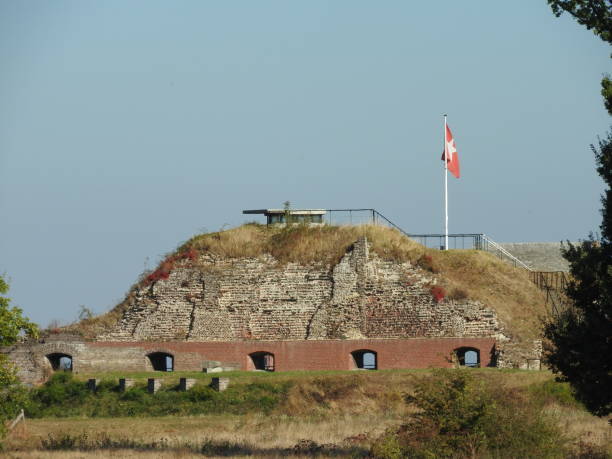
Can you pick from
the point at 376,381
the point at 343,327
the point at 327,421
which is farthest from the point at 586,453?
the point at 343,327

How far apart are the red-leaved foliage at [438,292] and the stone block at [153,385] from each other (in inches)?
457

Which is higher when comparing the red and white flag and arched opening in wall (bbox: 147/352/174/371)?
the red and white flag

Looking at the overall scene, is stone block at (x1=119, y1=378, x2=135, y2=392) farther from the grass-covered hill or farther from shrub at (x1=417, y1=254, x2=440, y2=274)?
shrub at (x1=417, y1=254, x2=440, y2=274)

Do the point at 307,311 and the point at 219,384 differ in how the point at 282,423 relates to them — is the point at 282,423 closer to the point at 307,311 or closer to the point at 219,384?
the point at 219,384

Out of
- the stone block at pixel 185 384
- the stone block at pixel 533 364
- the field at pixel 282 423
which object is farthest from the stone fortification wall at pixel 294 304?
the stone block at pixel 185 384

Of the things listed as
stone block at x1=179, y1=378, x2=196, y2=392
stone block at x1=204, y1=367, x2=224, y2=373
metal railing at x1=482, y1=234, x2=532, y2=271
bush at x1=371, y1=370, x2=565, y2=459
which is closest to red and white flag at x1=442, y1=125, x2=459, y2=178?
metal railing at x1=482, y1=234, x2=532, y2=271

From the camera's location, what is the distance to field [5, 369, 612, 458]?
26.2m

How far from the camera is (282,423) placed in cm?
3269

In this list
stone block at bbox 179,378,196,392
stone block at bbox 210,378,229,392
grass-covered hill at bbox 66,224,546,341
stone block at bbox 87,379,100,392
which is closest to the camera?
stone block at bbox 210,378,229,392

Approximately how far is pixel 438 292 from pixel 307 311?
18.0 ft

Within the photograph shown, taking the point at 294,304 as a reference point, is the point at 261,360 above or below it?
below

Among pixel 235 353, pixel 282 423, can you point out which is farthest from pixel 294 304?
pixel 282 423

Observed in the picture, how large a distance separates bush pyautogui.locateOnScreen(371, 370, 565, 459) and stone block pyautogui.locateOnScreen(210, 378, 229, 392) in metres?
15.6

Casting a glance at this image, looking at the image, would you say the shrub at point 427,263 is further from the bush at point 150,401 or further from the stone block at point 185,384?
the stone block at point 185,384
